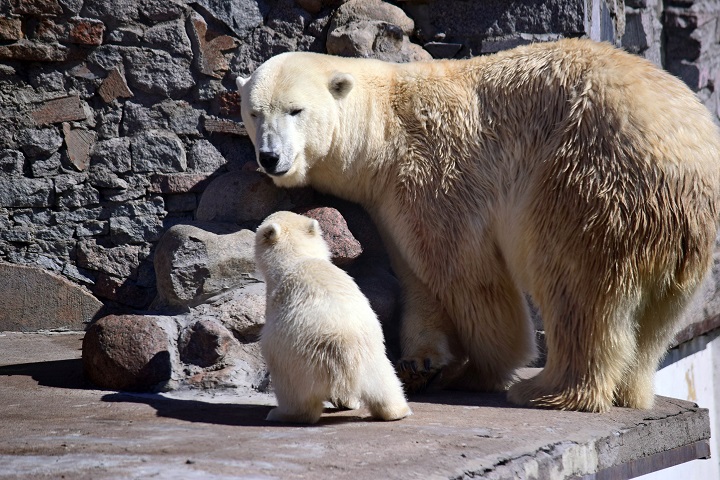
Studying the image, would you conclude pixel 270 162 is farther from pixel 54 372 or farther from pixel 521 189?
pixel 54 372

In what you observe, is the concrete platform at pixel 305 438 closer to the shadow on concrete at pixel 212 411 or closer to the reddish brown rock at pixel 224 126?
the shadow on concrete at pixel 212 411

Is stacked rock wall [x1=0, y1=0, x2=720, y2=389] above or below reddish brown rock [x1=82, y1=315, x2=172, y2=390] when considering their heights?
above

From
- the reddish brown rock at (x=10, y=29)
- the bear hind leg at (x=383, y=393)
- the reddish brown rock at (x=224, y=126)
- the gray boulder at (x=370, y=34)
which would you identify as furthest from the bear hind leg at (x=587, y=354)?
the reddish brown rock at (x=10, y=29)

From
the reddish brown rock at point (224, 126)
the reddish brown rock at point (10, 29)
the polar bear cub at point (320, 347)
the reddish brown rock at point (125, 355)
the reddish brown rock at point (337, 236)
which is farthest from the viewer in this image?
the reddish brown rock at point (224, 126)

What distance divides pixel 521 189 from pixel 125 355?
1871 mm

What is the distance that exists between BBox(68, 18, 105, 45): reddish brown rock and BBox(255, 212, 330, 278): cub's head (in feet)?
6.05

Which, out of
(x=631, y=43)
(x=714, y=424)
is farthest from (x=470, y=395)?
(x=631, y=43)

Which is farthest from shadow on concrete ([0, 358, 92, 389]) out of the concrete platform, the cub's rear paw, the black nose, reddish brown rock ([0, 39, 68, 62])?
reddish brown rock ([0, 39, 68, 62])

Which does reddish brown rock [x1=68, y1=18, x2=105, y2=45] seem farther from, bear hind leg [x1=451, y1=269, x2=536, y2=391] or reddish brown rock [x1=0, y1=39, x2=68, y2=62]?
bear hind leg [x1=451, y1=269, x2=536, y2=391]

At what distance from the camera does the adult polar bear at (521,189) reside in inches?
134

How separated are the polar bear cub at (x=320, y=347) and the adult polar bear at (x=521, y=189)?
82cm

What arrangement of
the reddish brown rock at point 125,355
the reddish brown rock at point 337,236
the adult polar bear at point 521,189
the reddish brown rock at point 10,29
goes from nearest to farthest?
the adult polar bear at point 521,189
the reddish brown rock at point 125,355
the reddish brown rock at point 337,236
the reddish brown rock at point 10,29

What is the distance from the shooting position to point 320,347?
114 inches

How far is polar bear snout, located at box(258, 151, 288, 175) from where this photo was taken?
3834mm
